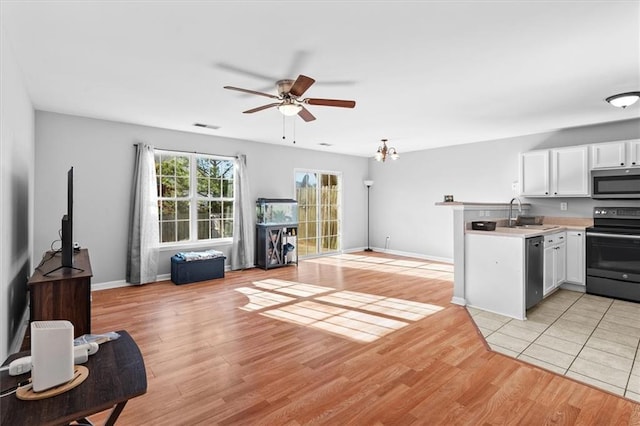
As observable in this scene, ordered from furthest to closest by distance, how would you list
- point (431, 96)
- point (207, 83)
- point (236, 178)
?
point (236, 178)
point (431, 96)
point (207, 83)

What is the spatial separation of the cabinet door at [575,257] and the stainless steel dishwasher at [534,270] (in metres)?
1.18

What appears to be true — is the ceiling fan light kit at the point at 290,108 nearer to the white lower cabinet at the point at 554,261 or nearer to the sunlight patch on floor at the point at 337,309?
the sunlight patch on floor at the point at 337,309

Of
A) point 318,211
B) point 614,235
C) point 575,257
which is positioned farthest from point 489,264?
point 318,211

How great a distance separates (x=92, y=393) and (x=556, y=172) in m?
6.25

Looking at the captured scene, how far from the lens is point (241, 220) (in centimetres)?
618

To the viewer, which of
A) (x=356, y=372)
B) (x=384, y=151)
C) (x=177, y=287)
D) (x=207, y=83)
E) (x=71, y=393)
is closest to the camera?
(x=71, y=393)

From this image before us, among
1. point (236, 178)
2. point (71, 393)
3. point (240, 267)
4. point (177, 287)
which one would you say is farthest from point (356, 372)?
point (236, 178)

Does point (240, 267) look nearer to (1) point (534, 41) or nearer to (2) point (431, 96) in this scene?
(2) point (431, 96)

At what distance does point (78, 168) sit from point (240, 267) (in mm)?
3086

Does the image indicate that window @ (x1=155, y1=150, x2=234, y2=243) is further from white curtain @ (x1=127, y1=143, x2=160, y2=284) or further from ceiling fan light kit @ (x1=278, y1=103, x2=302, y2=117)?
ceiling fan light kit @ (x1=278, y1=103, x2=302, y2=117)

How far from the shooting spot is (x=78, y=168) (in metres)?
4.66

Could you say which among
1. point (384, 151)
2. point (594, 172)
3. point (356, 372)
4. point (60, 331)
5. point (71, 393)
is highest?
point (384, 151)

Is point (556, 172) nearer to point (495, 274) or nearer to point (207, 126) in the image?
point (495, 274)

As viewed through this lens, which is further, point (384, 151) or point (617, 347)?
point (384, 151)
